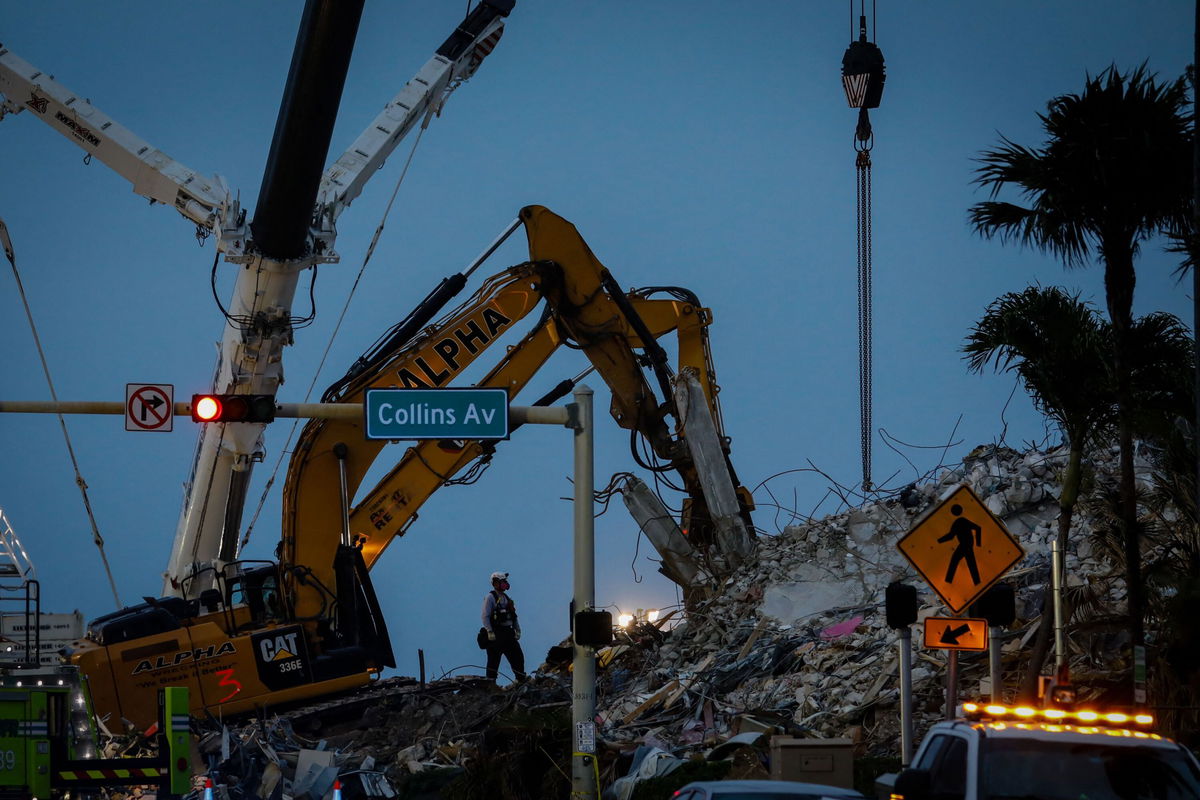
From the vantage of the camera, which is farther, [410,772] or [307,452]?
[307,452]

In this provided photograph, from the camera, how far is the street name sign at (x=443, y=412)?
17594 mm

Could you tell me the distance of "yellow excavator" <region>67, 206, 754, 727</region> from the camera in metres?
24.6

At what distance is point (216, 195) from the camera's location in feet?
87.5

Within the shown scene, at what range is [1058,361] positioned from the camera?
53.8ft

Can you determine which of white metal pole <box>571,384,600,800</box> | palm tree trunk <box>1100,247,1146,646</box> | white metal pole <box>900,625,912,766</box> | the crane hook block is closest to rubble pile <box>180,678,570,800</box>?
white metal pole <box>571,384,600,800</box>

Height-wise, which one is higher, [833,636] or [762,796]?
[833,636]

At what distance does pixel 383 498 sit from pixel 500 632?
322 cm

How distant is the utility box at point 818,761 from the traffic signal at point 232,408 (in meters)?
6.74

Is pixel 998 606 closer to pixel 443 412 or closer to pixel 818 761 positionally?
pixel 818 761

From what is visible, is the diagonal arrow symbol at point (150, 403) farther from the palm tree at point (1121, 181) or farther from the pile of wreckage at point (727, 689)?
the palm tree at point (1121, 181)

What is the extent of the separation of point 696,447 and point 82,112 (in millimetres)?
12219

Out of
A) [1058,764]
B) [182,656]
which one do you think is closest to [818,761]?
[1058,764]

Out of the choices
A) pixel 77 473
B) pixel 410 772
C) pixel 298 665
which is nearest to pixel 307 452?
pixel 298 665

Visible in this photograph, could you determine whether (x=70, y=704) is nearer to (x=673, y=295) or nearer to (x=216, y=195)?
(x=216, y=195)
